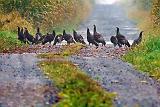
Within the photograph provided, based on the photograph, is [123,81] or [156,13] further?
[156,13]

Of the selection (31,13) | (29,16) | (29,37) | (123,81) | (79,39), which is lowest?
(123,81)

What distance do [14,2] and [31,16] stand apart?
8.22ft

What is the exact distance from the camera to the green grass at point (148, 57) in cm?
2361

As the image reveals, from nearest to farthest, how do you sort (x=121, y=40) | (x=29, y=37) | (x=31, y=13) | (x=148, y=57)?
(x=148, y=57), (x=121, y=40), (x=29, y=37), (x=31, y=13)

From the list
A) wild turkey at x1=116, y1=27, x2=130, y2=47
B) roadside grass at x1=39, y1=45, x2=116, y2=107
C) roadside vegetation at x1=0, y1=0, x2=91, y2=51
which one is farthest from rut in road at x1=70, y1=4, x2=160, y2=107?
roadside vegetation at x1=0, y1=0, x2=91, y2=51

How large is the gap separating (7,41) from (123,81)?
662 inches

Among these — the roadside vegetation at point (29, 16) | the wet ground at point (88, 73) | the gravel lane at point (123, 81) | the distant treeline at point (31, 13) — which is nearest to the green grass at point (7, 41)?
the roadside vegetation at point (29, 16)

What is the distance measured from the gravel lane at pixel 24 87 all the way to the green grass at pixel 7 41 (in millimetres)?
9325

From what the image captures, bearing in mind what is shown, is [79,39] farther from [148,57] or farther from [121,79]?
[121,79]

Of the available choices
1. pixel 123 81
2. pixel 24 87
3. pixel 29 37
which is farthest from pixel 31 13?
pixel 24 87

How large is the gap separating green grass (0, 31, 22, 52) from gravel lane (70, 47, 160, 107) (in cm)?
682

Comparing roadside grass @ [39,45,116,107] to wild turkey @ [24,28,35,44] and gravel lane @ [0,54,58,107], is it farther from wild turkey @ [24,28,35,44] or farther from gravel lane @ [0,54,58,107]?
wild turkey @ [24,28,35,44]

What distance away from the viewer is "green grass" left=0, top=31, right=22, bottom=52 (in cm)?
3405

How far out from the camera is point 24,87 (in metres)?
17.5
